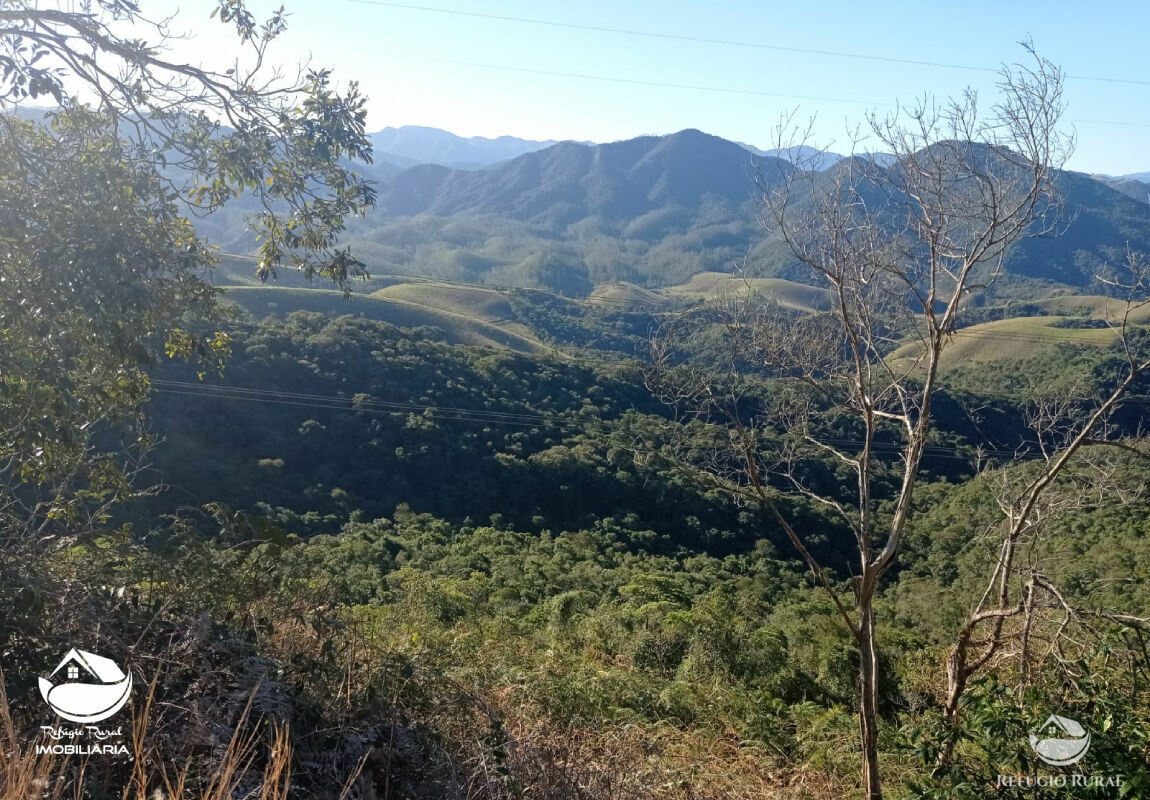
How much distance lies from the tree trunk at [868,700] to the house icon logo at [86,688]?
12.3 feet

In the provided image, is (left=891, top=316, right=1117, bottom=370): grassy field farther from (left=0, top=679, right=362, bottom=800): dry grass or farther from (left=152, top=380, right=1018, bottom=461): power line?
(left=0, top=679, right=362, bottom=800): dry grass

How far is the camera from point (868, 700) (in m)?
4.09

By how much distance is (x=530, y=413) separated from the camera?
29.5 metres

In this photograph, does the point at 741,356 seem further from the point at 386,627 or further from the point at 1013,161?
the point at 386,627

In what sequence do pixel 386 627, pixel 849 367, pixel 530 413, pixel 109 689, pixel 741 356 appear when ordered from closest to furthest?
pixel 109 689
pixel 741 356
pixel 849 367
pixel 386 627
pixel 530 413

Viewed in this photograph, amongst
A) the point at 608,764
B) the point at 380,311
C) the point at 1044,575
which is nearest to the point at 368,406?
the point at 608,764

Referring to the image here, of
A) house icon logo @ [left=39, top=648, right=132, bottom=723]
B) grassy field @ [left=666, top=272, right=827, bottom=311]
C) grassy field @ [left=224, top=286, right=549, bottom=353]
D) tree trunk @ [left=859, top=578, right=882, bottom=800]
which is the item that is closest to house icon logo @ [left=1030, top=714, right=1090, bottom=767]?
tree trunk @ [left=859, top=578, right=882, bottom=800]

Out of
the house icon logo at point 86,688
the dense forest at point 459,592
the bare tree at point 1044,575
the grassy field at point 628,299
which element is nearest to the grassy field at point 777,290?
the dense forest at point 459,592

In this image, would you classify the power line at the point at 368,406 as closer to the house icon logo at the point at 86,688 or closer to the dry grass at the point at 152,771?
the dry grass at the point at 152,771

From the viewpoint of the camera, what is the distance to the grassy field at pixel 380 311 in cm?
5084

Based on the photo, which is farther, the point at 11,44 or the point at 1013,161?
the point at 1013,161

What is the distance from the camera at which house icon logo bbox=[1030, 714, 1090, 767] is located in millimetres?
2660

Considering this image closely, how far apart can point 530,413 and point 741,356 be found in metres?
24.7

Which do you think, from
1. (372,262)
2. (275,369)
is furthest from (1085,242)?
(275,369)
